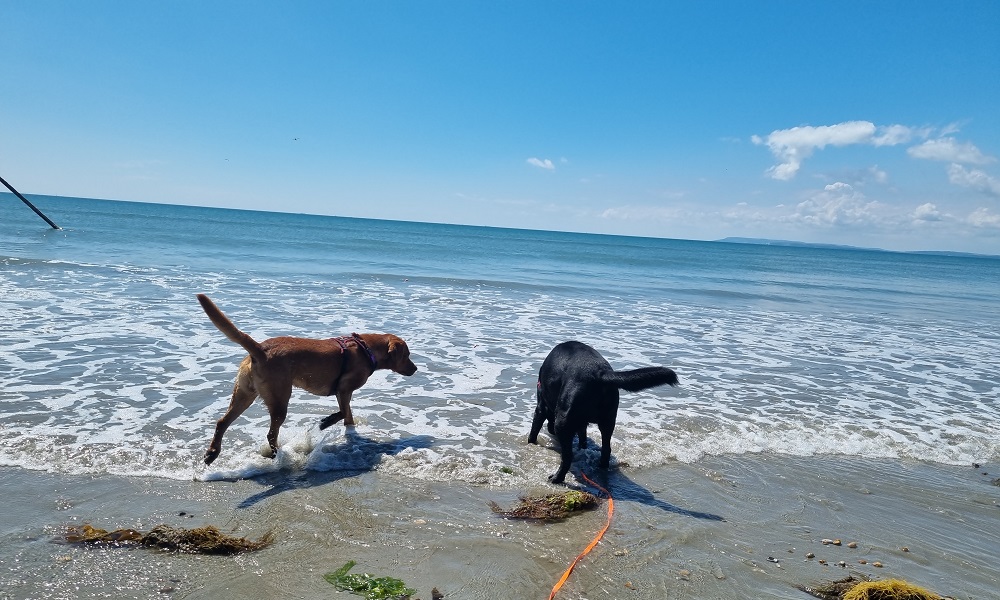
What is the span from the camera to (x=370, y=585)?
10.7ft

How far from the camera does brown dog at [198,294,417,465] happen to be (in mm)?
4945

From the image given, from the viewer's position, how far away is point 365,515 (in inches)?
168

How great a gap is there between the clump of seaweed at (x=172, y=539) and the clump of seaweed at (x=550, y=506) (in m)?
1.79

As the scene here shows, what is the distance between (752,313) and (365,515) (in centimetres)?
1693

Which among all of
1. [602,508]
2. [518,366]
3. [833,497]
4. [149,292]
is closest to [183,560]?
[602,508]

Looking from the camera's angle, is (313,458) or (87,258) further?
(87,258)

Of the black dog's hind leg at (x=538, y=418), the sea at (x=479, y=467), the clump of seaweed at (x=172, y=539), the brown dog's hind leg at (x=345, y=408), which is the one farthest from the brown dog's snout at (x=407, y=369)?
the clump of seaweed at (x=172, y=539)

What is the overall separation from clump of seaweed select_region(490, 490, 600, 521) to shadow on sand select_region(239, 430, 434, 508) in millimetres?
1442

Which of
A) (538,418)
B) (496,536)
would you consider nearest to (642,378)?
(538,418)

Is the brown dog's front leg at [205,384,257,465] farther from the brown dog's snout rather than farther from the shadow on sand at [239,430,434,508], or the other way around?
the brown dog's snout

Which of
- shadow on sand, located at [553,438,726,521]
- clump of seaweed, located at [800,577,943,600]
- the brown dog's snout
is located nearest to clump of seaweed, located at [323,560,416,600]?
shadow on sand, located at [553,438,726,521]

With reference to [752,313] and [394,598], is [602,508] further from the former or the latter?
[752,313]

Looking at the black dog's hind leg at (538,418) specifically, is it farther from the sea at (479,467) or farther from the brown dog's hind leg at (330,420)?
the brown dog's hind leg at (330,420)

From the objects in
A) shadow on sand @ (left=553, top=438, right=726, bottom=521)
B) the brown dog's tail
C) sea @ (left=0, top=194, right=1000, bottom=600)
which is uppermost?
the brown dog's tail
